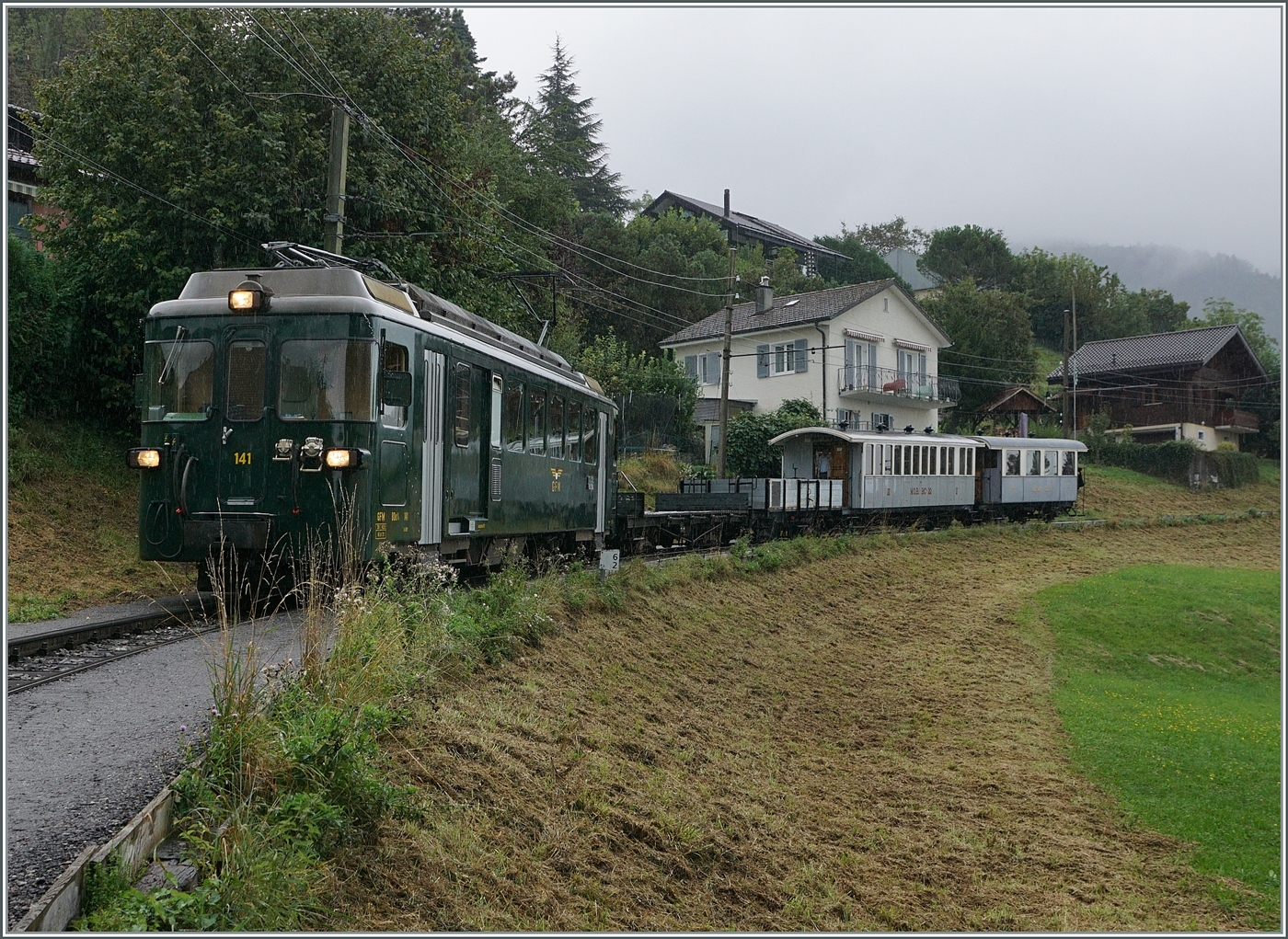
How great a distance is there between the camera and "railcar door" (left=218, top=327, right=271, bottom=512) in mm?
10242

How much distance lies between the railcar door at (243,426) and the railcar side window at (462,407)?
1988 mm

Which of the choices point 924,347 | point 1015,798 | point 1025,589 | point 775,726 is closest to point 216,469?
point 775,726

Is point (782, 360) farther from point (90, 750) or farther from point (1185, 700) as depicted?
point (90, 750)

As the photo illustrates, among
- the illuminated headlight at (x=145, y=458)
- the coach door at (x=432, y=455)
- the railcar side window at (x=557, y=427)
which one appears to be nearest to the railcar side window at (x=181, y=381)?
the illuminated headlight at (x=145, y=458)

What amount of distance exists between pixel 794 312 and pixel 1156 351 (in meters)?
22.0

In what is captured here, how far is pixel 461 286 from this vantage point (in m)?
21.1

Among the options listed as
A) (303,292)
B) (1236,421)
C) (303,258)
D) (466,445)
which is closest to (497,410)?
(466,445)

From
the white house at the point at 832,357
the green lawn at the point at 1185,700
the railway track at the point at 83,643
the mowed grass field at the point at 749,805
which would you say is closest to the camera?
the mowed grass field at the point at 749,805

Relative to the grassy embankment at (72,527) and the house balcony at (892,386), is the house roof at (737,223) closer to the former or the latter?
the house balcony at (892,386)

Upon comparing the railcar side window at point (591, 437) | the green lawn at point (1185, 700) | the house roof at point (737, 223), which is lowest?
the green lawn at point (1185, 700)

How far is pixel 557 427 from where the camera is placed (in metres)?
15.2

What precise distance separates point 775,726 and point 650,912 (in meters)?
5.53

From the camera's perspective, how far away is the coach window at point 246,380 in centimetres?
1034

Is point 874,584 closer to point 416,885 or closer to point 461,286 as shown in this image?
point 461,286
